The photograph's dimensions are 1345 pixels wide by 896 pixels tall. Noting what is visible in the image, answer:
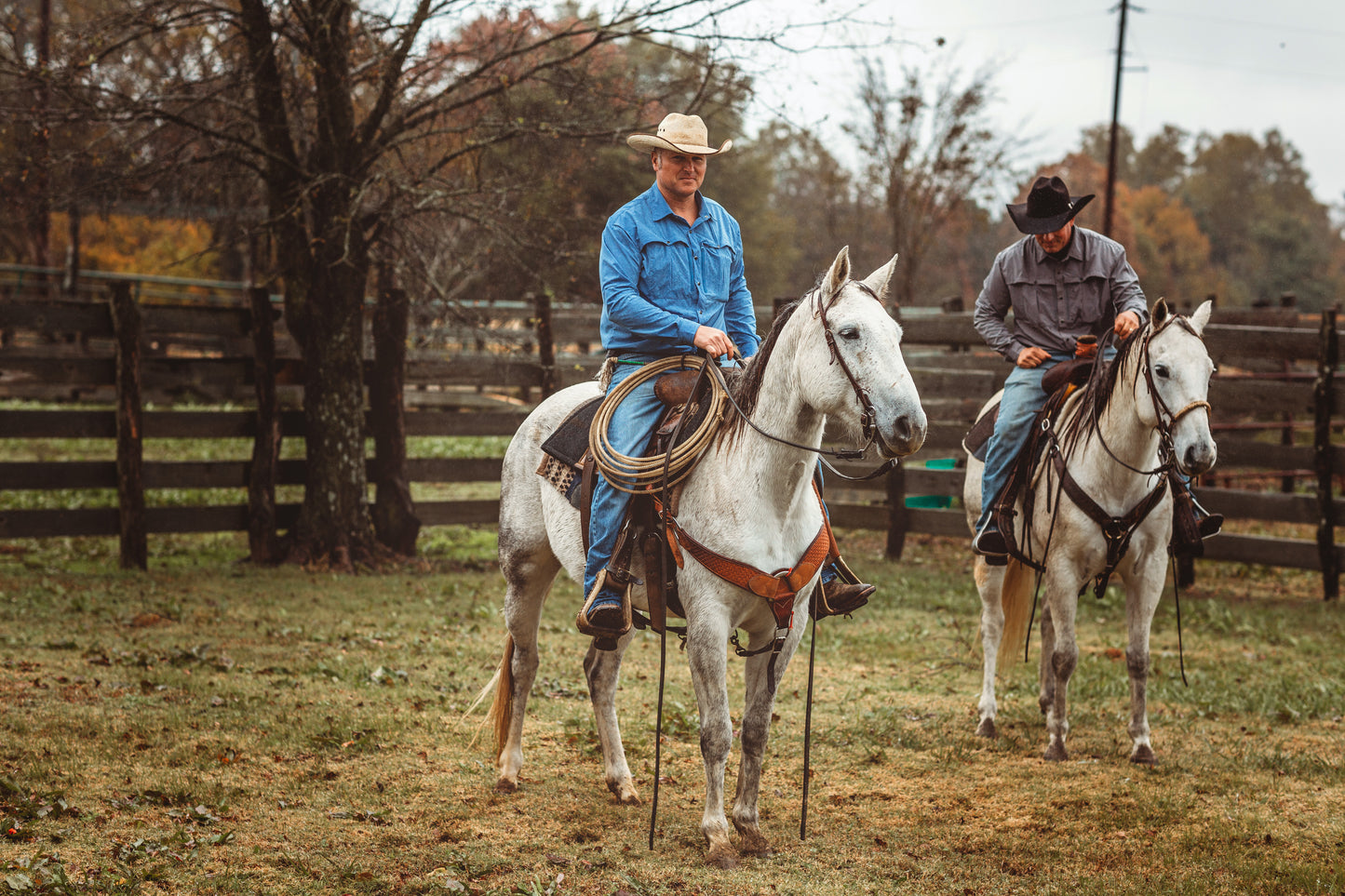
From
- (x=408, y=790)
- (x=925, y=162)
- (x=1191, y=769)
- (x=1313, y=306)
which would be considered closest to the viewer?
(x=408, y=790)

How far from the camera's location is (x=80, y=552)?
1000 centimetres

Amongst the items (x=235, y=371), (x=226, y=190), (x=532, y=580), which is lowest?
(x=532, y=580)

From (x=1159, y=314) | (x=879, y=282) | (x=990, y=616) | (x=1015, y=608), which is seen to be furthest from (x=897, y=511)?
(x=879, y=282)

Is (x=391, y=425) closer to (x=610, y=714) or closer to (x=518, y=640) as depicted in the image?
(x=518, y=640)

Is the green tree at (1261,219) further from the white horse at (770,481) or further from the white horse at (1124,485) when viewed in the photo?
the white horse at (770,481)

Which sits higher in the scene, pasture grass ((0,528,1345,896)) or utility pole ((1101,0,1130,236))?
utility pole ((1101,0,1130,236))

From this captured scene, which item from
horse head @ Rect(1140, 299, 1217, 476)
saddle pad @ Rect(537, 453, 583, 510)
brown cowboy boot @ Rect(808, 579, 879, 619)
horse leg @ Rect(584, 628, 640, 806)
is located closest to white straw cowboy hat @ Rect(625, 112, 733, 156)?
saddle pad @ Rect(537, 453, 583, 510)

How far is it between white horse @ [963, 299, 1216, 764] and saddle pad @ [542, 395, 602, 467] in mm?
2593

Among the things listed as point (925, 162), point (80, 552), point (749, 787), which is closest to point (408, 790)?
point (749, 787)

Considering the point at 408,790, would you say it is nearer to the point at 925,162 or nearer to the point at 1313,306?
the point at 925,162

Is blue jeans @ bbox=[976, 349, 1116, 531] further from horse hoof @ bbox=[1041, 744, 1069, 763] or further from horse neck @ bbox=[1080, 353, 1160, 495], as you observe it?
horse hoof @ bbox=[1041, 744, 1069, 763]

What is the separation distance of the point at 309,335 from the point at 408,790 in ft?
20.0

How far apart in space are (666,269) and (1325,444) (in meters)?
7.73

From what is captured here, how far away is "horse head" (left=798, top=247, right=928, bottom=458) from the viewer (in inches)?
130
